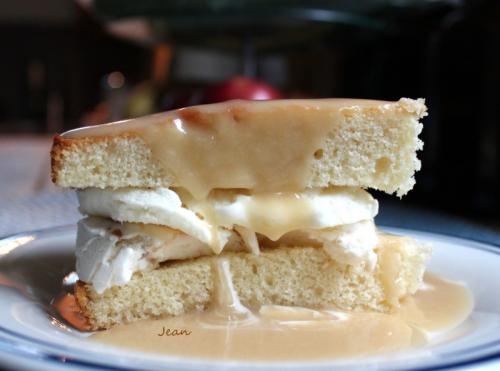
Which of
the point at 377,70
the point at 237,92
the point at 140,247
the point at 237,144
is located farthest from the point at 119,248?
the point at 377,70

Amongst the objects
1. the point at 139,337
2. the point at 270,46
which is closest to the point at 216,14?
the point at 270,46

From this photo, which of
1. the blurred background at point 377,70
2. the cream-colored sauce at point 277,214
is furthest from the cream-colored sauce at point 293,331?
the blurred background at point 377,70

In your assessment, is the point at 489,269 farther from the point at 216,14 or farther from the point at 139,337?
the point at 216,14

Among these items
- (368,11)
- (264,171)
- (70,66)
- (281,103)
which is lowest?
(70,66)

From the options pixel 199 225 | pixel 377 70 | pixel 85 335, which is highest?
pixel 377 70

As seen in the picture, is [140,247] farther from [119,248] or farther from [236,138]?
[236,138]

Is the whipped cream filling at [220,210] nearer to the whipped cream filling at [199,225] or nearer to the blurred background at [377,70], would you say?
the whipped cream filling at [199,225]

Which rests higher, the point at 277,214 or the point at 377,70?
the point at 377,70
